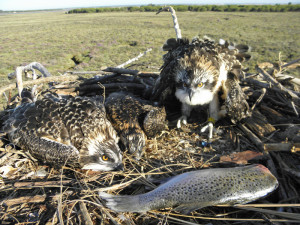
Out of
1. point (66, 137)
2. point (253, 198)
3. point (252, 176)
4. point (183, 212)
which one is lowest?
point (183, 212)

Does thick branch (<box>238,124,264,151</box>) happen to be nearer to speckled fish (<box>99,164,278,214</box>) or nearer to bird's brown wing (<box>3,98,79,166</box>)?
speckled fish (<box>99,164,278,214</box>)

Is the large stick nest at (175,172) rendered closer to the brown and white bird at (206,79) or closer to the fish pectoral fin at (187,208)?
the fish pectoral fin at (187,208)

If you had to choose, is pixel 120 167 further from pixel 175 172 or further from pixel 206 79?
pixel 206 79

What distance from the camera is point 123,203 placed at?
2.17 metres

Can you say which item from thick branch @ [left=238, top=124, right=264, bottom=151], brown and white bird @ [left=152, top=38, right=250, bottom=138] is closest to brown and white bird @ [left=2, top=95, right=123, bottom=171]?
brown and white bird @ [left=152, top=38, right=250, bottom=138]

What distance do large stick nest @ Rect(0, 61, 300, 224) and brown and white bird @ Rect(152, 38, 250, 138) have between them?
0.34 meters

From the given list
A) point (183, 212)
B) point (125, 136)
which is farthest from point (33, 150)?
point (183, 212)

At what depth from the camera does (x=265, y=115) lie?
12.0 feet

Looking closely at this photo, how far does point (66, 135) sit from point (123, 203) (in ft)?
4.09

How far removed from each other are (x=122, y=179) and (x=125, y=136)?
0.64 metres

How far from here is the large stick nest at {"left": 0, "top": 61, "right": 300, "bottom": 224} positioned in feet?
7.07

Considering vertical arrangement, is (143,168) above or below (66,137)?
below

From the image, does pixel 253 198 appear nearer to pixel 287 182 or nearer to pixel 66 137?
pixel 287 182

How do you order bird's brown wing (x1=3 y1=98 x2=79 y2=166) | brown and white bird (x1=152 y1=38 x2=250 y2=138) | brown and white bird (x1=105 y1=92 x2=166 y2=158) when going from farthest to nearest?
brown and white bird (x1=152 y1=38 x2=250 y2=138)
brown and white bird (x1=105 y1=92 x2=166 y2=158)
bird's brown wing (x1=3 y1=98 x2=79 y2=166)
